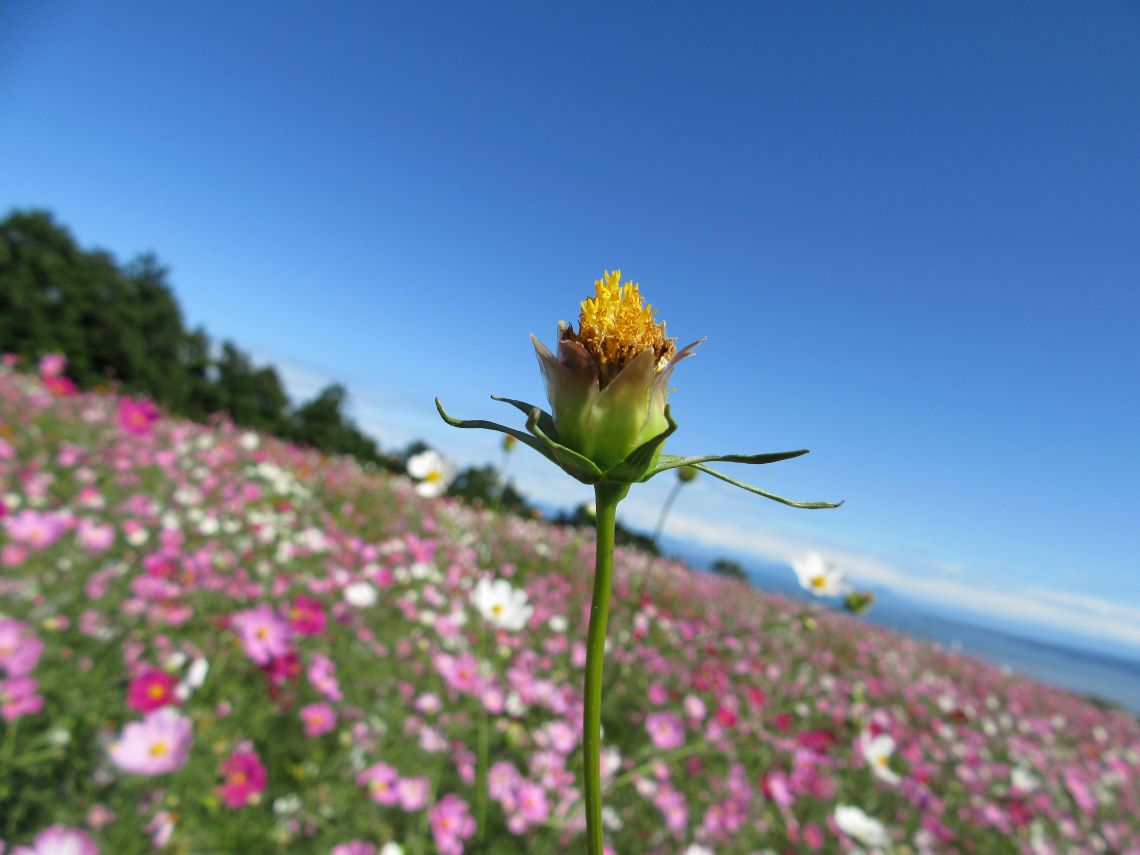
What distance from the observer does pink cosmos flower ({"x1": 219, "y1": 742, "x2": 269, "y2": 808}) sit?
120 centimetres

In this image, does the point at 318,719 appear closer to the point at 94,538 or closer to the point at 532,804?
the point at 532,804

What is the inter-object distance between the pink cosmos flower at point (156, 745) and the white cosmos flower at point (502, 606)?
0.66 metres

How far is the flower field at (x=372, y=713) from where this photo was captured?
1.23 meters

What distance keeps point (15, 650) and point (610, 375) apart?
1428mm

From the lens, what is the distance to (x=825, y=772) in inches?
99.0

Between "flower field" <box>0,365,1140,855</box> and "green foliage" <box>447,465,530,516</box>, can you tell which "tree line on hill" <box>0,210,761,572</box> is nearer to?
"green foliage" <box>447,465,530,516</box>

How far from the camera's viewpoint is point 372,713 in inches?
68.9

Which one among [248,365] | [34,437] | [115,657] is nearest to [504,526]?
[34,437]

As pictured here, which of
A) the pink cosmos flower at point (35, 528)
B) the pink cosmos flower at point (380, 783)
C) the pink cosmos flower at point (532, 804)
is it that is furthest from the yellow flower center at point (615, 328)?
the pink cosmos flower at point (35, 528)

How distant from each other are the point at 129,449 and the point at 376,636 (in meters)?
2.12

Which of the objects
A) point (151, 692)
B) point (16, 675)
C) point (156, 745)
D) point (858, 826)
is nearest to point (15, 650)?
point (16, 675)

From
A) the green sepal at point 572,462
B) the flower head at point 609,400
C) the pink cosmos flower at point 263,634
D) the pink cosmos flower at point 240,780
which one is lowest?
the pink cosmos flower at point 240,780

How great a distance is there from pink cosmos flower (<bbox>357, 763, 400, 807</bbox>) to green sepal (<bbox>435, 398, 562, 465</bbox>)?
131 cm

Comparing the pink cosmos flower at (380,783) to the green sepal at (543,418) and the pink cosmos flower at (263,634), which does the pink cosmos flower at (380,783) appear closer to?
the pink cosmos flower at (263,634)
